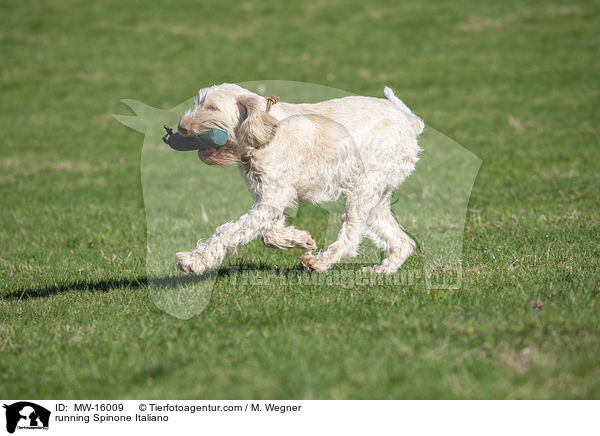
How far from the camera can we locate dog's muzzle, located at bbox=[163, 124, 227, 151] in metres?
5.29

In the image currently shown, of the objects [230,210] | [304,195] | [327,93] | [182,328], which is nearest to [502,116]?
[230,210]

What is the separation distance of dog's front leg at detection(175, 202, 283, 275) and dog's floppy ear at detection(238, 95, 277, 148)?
57 centimetres

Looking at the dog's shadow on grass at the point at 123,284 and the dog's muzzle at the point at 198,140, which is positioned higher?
the dog's muzzle at the point at 198,140

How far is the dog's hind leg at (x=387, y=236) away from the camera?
21.0 feet

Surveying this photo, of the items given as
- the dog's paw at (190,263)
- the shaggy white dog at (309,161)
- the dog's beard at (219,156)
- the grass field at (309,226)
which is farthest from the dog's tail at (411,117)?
the dog's paw at (190,263)

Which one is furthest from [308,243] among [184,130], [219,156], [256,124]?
[184,130]

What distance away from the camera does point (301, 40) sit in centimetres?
2502

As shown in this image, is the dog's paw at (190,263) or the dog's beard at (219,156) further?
the dog's beard at (219,156)

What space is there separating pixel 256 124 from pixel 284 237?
3.90 ft

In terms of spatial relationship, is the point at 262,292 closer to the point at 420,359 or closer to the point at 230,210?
the point at 420,359
